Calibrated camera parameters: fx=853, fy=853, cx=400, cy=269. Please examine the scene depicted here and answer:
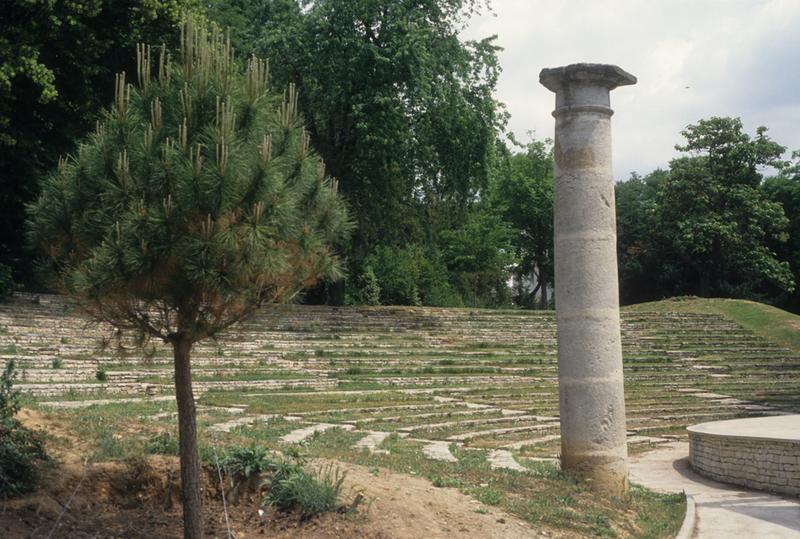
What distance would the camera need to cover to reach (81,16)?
2069cm

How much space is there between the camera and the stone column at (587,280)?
9516mm

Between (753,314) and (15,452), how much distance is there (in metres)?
34.7

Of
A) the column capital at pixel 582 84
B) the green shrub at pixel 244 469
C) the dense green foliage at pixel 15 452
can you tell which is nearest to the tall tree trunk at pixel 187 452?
the green shrub at pixel 244 469

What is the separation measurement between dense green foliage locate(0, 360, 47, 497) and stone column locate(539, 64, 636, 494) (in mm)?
5566

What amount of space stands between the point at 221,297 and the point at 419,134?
24432 millimetres

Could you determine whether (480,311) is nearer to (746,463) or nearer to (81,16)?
(81,16)

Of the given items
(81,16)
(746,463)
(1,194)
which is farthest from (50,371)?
(746,463)

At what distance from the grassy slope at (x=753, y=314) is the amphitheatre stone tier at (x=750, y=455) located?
2051 centimetres

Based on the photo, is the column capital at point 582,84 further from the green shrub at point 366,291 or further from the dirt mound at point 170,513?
the green shrub at point 366,291

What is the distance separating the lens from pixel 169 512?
22.6ft

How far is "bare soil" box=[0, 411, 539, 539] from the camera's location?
6.22 meters

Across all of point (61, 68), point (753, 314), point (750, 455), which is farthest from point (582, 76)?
point (753, 314)

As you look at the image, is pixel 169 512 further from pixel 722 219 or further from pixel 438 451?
pixel 722 219

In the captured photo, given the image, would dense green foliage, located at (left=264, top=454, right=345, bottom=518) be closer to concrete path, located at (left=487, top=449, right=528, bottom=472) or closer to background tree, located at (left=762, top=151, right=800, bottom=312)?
concrete path, located at (left=487, top=449, right=528, bottom=472)
